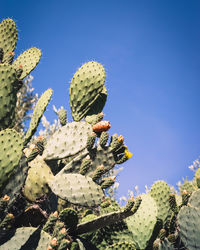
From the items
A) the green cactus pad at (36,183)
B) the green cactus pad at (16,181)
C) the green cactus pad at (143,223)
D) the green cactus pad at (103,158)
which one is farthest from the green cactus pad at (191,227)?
the green cactus pad at (16,181)

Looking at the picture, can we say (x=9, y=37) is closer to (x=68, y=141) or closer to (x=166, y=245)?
(x=68, y=141)

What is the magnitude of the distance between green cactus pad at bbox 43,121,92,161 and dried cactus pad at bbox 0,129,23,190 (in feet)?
1.41

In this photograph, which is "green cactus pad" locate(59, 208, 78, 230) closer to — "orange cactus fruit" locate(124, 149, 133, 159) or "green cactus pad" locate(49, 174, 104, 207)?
"green cactus pad" locate(49, 174, 104, 207)

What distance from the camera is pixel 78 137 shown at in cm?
243

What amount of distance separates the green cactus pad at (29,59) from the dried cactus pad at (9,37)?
14cm

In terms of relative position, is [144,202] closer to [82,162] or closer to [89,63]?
[82,162]

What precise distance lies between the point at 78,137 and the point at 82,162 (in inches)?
9.6

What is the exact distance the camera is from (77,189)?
2107 mm

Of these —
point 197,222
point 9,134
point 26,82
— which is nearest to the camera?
point 9,134

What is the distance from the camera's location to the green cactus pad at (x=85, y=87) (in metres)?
2.77

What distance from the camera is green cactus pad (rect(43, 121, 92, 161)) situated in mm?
2320

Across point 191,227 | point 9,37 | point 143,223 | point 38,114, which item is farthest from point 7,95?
point 191,227

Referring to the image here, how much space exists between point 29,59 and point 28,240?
1.79 m

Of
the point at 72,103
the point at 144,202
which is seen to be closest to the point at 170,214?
the point at 144,202
